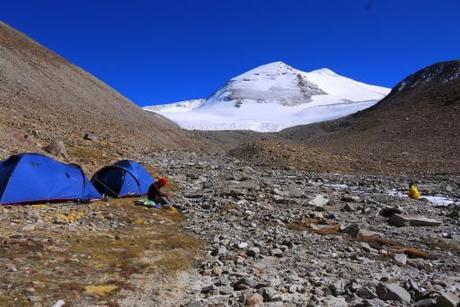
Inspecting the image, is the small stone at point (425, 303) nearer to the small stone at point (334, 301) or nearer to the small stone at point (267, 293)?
the small stone at point (334, 301)

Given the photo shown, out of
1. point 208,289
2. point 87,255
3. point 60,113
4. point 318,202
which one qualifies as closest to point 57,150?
point 318,202

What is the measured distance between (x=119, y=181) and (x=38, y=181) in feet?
10.4

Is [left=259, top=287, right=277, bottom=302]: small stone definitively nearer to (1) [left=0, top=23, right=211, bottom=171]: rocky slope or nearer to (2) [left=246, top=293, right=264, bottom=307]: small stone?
(2) [left=246, top=293, right=264, bottom=307]: small stone

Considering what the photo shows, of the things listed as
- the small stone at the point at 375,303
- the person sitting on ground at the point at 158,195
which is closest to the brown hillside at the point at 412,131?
the person sitting on ground at the point at 158,195

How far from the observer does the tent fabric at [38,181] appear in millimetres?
12938

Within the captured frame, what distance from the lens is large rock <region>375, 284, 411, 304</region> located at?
7.64 metres

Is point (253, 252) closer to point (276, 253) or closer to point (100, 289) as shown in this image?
point (276, 253)

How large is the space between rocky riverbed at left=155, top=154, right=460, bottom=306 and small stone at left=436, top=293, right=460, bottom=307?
15 mm

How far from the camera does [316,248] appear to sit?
11.1 metres

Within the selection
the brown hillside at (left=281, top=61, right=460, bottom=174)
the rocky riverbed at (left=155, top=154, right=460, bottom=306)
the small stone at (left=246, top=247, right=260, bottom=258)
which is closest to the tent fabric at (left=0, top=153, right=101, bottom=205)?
the rocky riverbed at (left=155, top=154, right=460, bottom=306)

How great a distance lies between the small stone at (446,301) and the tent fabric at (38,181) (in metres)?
10.5

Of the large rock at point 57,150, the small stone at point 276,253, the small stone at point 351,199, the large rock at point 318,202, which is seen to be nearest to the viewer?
the small stone at point 276,253

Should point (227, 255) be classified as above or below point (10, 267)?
below

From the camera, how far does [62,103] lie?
129 feet
